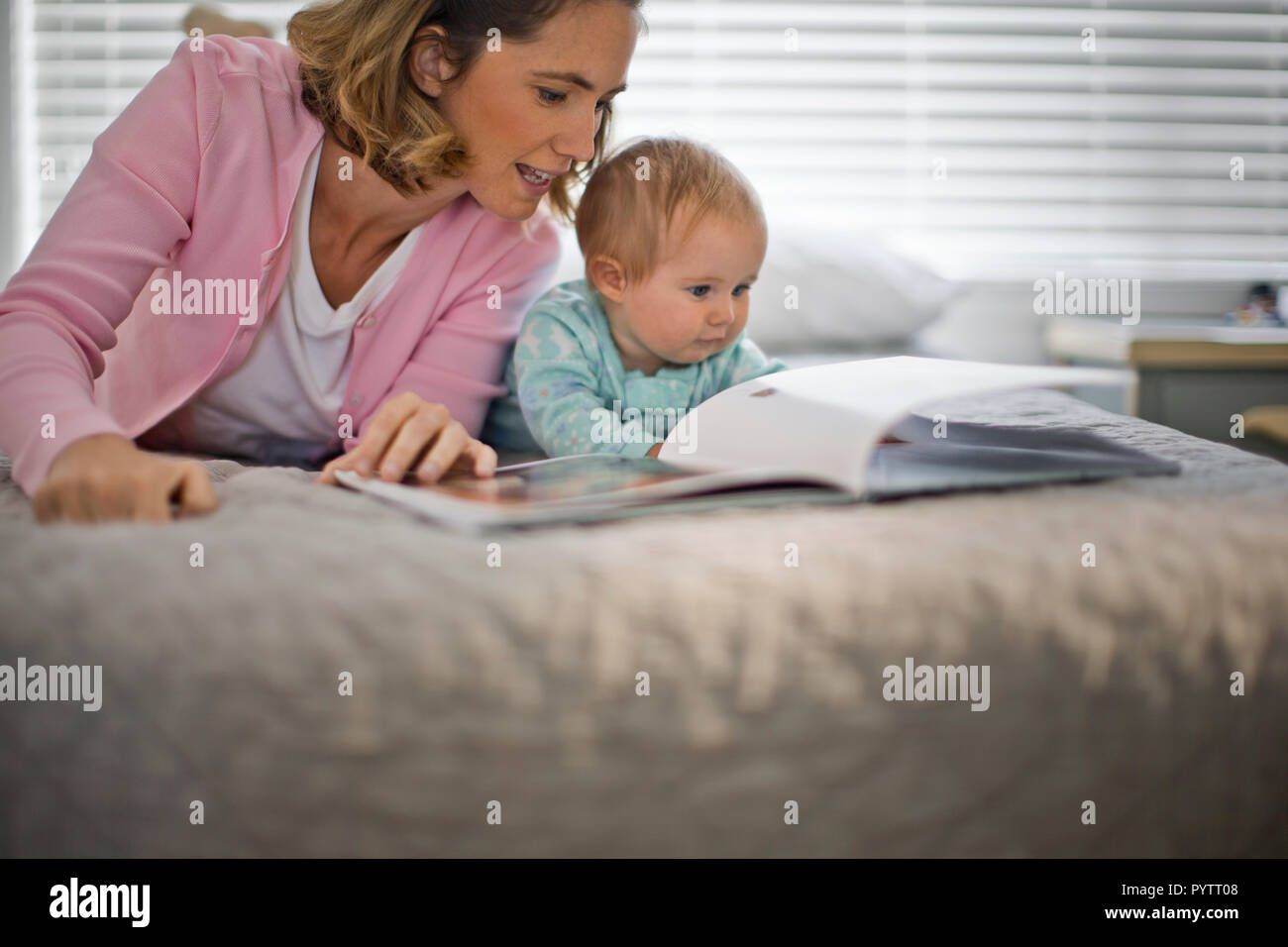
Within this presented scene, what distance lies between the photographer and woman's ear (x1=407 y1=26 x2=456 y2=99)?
1013 millimetres

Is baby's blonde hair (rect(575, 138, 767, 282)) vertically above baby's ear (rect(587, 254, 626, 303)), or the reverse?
baby's blonde hair (rect(575, 138, 767, 282))

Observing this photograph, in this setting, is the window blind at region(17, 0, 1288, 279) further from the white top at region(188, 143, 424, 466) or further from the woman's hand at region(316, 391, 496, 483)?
the woman's hand at region(316, 391, 496, 483)

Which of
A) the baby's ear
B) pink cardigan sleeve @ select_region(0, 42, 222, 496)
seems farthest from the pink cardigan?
the baby's ear

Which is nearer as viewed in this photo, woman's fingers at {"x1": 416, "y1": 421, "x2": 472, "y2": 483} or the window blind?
woman's fingers at {"x1": 416, "y1": 421, "x2": 472, "y2": 483}

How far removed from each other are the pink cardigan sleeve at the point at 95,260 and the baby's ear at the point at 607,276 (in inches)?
16.1

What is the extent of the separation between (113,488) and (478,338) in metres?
0.59

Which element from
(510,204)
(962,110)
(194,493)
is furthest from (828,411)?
(962,110)

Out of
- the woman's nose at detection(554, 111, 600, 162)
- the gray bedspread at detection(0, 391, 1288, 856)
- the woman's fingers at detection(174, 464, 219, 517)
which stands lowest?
the gray bedspread at detection(0, 391, 1288, 856)

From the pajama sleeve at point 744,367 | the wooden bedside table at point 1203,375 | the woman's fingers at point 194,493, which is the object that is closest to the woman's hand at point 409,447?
the woman's fingers at point 194,493

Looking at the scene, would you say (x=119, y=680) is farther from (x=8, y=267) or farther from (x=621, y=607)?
(x=8, y=267)

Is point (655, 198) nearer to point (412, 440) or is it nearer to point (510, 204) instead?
point (510, 204)

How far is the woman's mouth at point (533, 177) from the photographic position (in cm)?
103

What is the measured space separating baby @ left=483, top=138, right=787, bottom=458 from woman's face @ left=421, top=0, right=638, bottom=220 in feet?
0.34

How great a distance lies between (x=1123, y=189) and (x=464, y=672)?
2.51 metres
